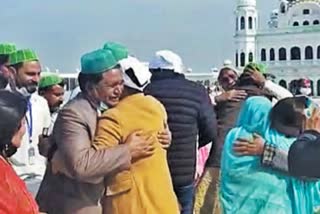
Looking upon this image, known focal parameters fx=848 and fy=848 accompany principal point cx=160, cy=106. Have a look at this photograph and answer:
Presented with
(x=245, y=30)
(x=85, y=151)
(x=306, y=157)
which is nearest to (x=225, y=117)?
(x=85, y=151)

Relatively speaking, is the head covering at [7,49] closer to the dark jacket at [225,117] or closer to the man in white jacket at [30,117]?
the man in white jacket at [30,117]

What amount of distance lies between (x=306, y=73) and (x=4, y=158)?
6554 cm

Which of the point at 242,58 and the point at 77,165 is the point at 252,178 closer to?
the point at 77,165

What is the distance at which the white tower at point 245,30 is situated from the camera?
69.3 m

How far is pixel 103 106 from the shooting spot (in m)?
3.48

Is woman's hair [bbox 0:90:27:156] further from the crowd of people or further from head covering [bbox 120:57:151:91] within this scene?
head covering [bbox 120:57:151:91]

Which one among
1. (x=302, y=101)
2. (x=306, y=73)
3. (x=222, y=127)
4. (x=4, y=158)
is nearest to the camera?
(x=4, y=158)

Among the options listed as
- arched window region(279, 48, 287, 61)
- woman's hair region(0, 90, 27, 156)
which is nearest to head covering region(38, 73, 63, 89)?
woman's hair region(0, 90, 27, 156)

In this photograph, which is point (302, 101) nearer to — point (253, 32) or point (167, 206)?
point (167, 206)

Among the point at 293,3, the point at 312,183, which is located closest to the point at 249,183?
the point at 312,183

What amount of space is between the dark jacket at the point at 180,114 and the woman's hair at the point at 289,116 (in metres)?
0.72

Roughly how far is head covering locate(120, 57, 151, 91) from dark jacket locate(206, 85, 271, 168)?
1478 mm

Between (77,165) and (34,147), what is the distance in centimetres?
137

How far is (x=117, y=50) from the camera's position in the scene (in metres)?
3.53
